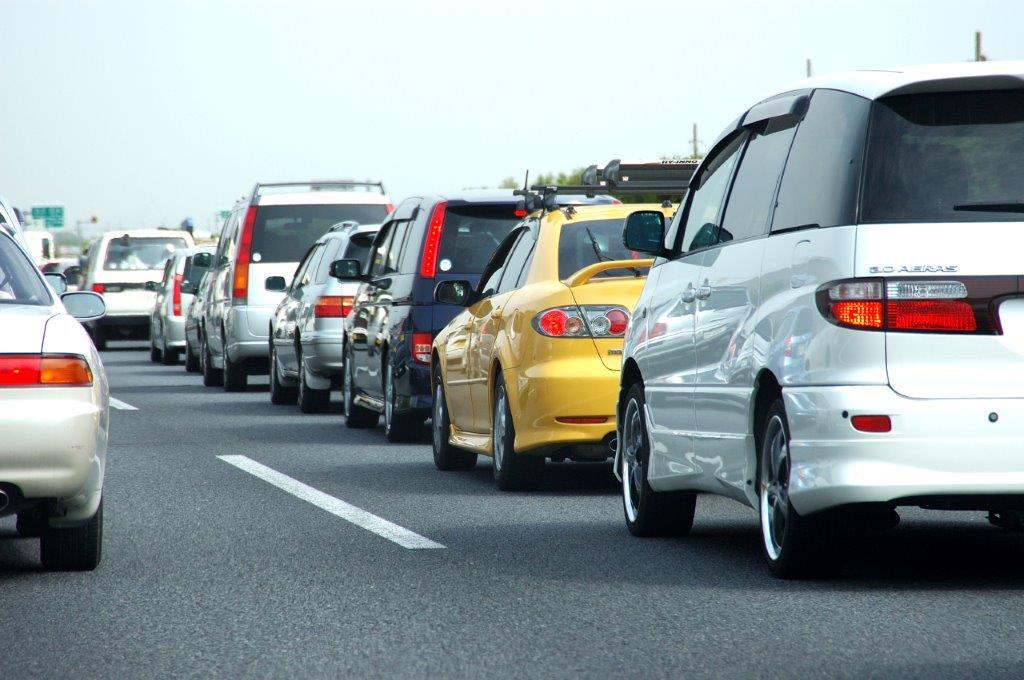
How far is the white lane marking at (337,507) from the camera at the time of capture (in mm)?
8817

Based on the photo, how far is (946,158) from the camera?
668 centimetres

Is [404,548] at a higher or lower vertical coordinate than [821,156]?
lower

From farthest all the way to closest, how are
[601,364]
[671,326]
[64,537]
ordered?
[601,364] < [671,326] < [64,537]

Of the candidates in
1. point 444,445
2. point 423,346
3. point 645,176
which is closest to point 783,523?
point 444,445

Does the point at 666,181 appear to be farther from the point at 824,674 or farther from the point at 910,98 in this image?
the point at 824,674

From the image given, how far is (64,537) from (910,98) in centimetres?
365

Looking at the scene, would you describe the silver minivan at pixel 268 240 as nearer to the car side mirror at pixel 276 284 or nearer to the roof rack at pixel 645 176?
the car side mirror at pixel 276 284

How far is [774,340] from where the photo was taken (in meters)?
7.01

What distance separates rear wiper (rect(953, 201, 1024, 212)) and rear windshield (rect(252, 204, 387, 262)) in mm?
14747

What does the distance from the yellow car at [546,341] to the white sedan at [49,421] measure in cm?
327

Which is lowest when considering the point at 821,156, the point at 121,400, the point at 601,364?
the point at 121,400

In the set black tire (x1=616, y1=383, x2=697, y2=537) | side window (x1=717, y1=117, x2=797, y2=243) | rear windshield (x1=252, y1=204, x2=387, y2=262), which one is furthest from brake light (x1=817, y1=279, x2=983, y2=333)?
rear windshield (x1=252, y1=204, x2=387, y2=262)

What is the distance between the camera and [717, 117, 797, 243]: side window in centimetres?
745

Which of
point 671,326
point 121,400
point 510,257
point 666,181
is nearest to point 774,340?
point 671,326
